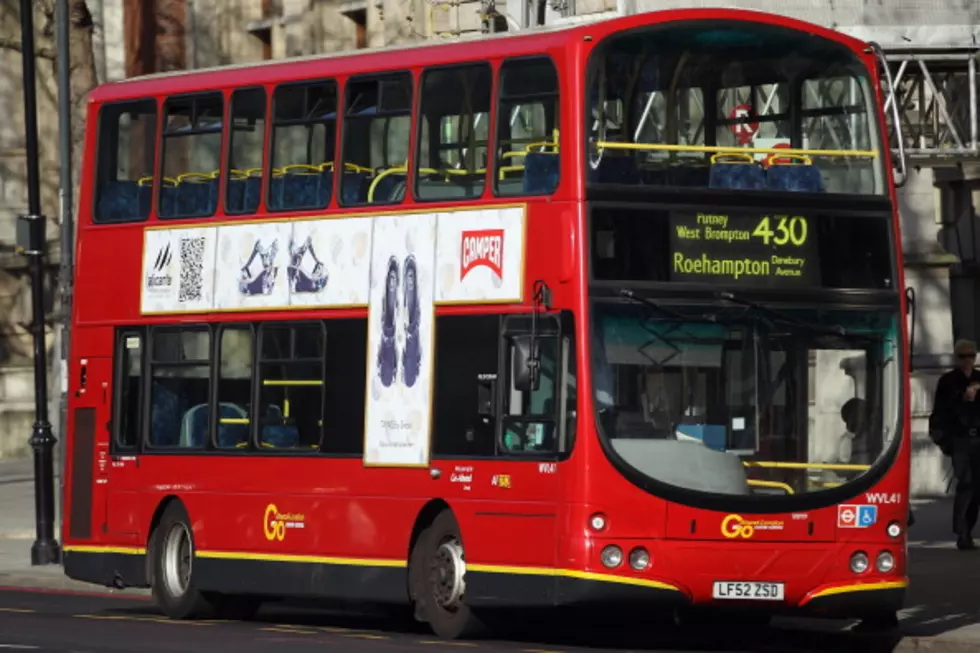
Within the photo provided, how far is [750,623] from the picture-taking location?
2117cm

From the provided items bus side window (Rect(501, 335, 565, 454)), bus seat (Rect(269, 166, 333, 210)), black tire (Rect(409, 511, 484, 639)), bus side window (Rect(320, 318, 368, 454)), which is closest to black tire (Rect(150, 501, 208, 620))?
bus side window (Rect(320, 318, 368, 454))

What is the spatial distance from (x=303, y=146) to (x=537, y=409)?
3429mm

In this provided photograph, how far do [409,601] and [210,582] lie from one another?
2445 millimetres

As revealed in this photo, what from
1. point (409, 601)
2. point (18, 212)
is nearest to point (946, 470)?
point (409, 601)

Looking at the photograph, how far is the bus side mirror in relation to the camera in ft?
61.2

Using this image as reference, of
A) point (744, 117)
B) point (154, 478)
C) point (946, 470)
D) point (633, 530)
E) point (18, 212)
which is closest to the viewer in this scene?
point (633, 530)

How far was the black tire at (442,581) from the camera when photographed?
19.8 metres

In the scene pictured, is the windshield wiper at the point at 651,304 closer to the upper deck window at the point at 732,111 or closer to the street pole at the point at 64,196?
the upper deck window at the point at 732,111

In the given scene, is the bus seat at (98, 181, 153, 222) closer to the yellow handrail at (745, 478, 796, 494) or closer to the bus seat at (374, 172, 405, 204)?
the bus seat at (374, 172, 405, 204)

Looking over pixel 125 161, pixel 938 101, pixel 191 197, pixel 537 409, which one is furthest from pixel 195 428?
pixel 938 101

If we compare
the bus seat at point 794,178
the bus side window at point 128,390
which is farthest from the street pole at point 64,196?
the bus seat at point 794,178

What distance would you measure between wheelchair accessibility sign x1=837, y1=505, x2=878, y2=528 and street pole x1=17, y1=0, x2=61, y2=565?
1163 centimetres

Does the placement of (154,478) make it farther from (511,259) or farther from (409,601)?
(511,259)

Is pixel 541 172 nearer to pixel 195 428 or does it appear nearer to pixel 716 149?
pixel 716 149
